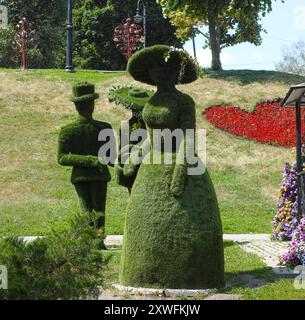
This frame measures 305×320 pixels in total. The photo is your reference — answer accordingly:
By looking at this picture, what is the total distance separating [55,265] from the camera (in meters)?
4.71

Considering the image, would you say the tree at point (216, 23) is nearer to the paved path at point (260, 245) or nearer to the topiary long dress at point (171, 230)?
the paved path at point (260, 245)

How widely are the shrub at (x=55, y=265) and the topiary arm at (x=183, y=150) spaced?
8.51 ft

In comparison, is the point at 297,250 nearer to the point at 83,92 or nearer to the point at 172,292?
the point at 172,292

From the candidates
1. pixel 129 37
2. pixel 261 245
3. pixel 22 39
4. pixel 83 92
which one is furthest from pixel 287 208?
pixel 129 37

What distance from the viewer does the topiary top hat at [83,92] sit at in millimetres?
10664

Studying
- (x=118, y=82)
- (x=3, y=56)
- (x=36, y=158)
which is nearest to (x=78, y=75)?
(x=118, y=82)

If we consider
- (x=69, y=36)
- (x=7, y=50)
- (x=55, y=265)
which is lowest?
(x=55, y=265)

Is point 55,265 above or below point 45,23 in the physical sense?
below

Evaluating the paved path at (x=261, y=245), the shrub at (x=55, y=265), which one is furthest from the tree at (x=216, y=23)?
the shrub at (x=55, y=265)

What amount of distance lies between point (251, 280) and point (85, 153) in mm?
3651

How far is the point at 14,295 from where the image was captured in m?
4.39

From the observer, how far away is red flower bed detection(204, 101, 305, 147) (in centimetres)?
2217

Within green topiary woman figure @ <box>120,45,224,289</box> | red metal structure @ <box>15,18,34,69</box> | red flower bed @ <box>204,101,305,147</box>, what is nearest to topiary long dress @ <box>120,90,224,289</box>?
green topiary woman figure @ <box>120,45,224,289</box>
